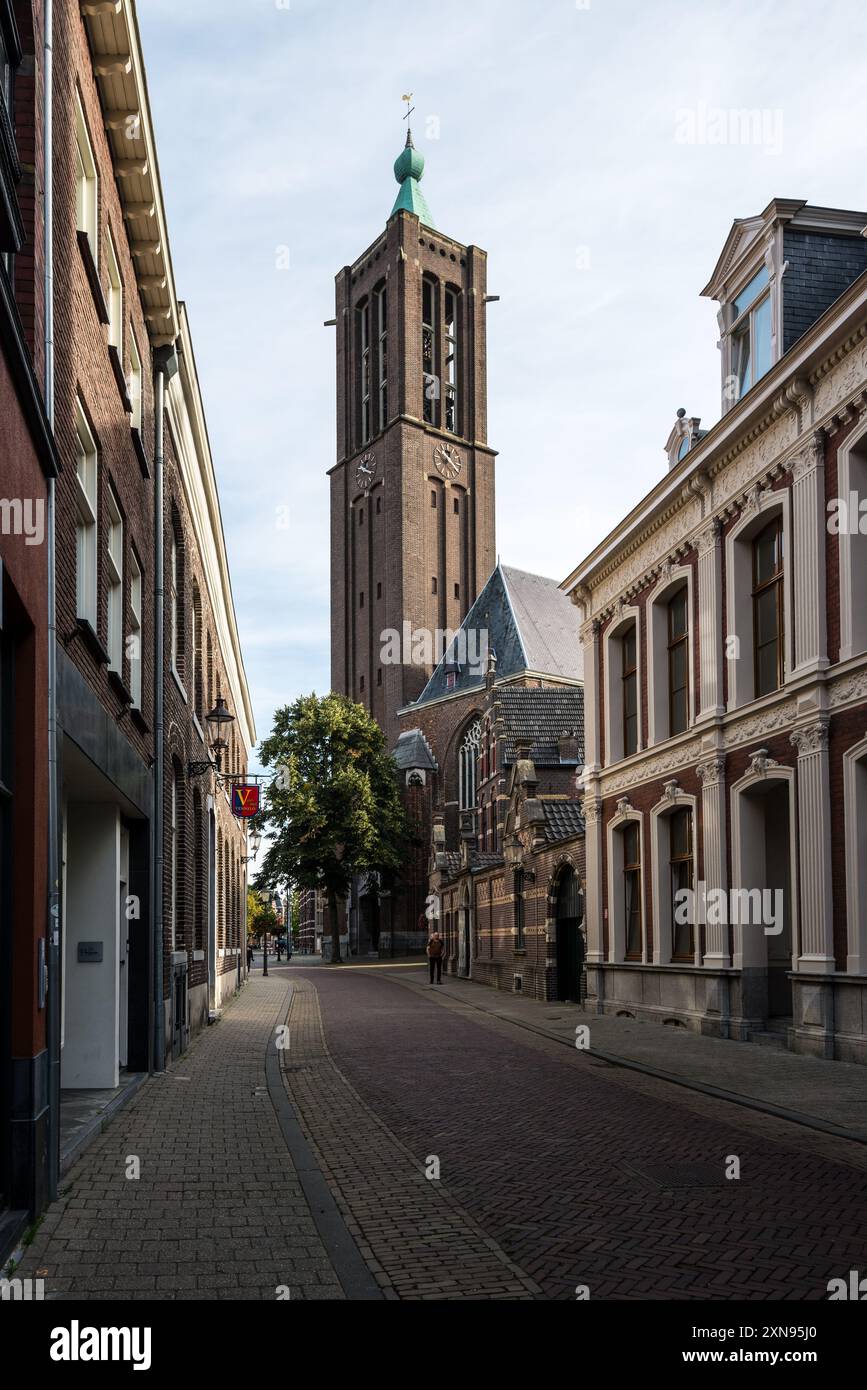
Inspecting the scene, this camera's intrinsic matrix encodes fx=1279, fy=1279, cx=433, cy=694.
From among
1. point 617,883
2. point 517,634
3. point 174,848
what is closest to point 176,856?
point 174,848

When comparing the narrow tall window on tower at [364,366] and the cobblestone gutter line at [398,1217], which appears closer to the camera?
the cobblestone gutter line at [398,1217]

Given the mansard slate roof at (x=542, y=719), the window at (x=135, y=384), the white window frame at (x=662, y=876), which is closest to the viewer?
the window at (x=135, y=384)

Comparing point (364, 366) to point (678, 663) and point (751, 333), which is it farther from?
point (751, 333)

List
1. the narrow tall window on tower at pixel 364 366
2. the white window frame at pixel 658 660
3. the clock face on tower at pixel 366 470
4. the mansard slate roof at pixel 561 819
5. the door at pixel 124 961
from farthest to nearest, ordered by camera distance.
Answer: the narrow tall window on tower at pixel 364 366 → the clock face on tower at pixel 366 470 → the mansard slate roof at pixel 561 819 → the white window frame at pixel 658 660 → the door at pixel 124 961

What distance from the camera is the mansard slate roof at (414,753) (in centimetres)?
6794

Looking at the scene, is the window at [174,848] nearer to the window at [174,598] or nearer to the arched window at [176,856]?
the arched window at [176,856]

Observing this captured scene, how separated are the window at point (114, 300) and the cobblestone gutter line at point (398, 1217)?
7.44 meters

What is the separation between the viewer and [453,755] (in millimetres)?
67312

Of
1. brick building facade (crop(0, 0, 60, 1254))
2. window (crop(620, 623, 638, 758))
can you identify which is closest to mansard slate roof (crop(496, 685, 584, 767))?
window (crop(620, 623, 638, 758))

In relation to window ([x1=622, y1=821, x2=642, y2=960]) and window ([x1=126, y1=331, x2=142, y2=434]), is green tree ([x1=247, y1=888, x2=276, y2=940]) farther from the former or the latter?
window ([x1=126, y1=331, x2=142, y2=434])

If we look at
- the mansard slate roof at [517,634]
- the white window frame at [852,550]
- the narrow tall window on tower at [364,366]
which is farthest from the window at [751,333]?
the narrow tall window on tower at [364,366]

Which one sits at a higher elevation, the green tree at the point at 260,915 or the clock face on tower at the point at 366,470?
the clock face on tower at the point at 366,470
